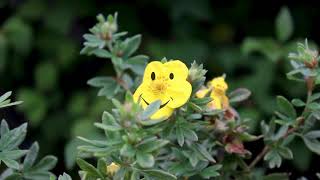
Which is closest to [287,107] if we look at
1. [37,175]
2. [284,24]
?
[37,175]

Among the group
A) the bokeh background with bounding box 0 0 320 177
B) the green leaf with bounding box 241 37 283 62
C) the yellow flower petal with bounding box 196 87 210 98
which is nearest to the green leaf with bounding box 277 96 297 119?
the yellow flower petal with bounding box 196 87 210 98

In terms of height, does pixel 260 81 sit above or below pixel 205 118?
below

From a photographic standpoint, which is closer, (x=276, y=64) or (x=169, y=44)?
(x=276, y=64)

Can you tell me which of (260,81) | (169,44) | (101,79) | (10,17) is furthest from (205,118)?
(10,17)

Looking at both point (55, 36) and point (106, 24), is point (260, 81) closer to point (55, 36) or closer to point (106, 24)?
point (55, 36)

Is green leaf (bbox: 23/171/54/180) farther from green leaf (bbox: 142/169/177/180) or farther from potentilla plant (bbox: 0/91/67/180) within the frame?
green leaf (bbox: 142/169/177/180)

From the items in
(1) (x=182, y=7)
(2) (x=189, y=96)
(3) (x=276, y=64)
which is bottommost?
(3) (x=276, y=64)
